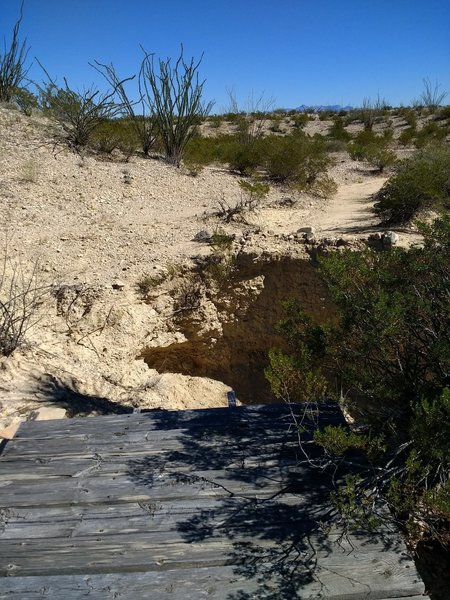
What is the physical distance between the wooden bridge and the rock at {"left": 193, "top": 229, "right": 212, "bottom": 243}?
4.43 meters

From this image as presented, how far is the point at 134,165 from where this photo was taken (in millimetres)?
11961

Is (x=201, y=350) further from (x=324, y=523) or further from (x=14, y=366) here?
(x=324, y=523)

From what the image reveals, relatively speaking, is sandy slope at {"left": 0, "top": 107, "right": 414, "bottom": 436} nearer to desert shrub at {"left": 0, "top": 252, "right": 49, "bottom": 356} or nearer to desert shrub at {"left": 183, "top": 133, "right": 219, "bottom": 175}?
desert shrub at {"left": 0, "top": 252, "right": 49, "bottom": 356}

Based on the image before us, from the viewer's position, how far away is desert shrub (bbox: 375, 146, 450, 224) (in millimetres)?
8281

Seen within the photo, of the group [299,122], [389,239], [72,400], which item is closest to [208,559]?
[72,400]

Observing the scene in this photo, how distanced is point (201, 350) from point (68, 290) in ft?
6.63

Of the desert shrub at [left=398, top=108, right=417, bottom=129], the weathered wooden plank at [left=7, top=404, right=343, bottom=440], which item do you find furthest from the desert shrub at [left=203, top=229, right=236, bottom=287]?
the desert shrub at [left=398, top=108, right=417, bottom=129]

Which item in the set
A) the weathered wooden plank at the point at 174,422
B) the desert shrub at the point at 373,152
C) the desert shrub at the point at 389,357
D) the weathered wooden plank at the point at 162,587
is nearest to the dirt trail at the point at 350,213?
the desert shrub at the point at 373,152

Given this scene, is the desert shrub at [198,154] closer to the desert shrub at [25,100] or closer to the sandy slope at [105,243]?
the sandy slope at [105,243]

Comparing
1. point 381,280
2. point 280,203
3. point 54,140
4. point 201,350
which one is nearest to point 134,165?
point 54,140

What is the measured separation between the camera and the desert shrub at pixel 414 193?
8.28m

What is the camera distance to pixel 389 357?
3252mm

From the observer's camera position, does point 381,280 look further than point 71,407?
No

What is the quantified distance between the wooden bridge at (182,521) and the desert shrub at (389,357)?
29cm
